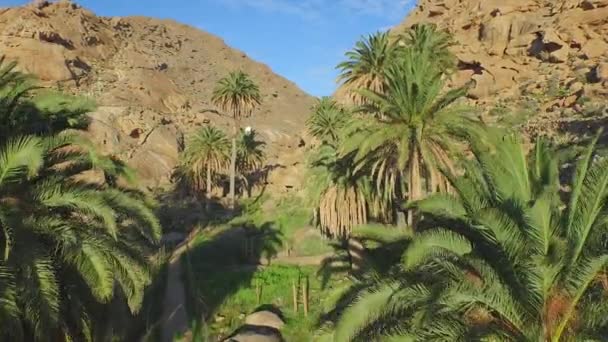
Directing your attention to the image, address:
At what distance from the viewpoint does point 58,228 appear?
10.4 m

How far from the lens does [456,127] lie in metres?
16.6

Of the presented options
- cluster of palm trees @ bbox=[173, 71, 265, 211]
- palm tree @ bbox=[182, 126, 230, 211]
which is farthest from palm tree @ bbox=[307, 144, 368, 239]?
palm tree @ bbox=[182, 126, 230, 211]

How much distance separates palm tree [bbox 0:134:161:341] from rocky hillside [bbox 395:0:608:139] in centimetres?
3049

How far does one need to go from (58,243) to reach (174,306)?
16.2m

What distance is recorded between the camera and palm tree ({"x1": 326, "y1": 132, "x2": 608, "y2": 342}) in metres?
8.10

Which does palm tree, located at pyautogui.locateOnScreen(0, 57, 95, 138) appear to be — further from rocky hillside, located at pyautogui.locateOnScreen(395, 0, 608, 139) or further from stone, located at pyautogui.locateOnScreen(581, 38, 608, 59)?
stone, located at pyautogui.locateOnScreen(581, 38, 608, 59)

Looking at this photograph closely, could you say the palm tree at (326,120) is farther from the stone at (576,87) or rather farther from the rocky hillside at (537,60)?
the stone at (576,87)

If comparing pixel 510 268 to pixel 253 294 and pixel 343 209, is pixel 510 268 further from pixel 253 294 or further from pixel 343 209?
pixel 253 294

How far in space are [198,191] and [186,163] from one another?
13.9 ft

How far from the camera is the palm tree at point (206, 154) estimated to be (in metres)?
53.3

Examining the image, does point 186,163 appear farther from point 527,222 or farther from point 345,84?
point 527,222

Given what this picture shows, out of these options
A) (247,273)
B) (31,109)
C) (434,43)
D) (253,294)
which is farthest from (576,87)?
(31,109)

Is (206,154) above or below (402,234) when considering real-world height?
above

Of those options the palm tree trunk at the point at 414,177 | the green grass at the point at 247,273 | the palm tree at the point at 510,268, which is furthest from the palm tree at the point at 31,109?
the green grass at the point at 247,273
